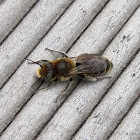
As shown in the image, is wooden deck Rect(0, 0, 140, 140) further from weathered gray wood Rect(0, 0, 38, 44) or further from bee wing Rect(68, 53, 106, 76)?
bee wing Rect(68, 53, 106, 76)

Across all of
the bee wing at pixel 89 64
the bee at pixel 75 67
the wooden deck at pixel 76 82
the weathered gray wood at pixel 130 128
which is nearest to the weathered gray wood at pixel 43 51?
the wooden deck at pixel 76 82

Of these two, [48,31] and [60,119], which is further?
[48,31]

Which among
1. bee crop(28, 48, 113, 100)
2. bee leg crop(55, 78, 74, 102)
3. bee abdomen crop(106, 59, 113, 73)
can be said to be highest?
bee abdomen crop(106, 59, 113, 73)

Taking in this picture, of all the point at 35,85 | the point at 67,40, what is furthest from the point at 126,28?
the point at 35,85

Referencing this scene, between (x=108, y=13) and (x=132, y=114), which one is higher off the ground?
(x=108, y=13)

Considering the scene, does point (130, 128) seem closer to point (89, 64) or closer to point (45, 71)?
point (89, 64)

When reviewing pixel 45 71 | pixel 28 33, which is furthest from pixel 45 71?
pixel 28 33

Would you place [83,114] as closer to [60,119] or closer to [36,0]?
[60,119]

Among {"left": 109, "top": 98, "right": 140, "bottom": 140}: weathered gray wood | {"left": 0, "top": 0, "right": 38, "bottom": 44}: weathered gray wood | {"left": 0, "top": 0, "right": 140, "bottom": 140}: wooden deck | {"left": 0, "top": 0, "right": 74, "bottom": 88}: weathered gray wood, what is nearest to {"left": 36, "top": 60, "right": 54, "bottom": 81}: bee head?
{"left": 0, "top": 0, "right": 140, "bottom": 140}: wooden deck
